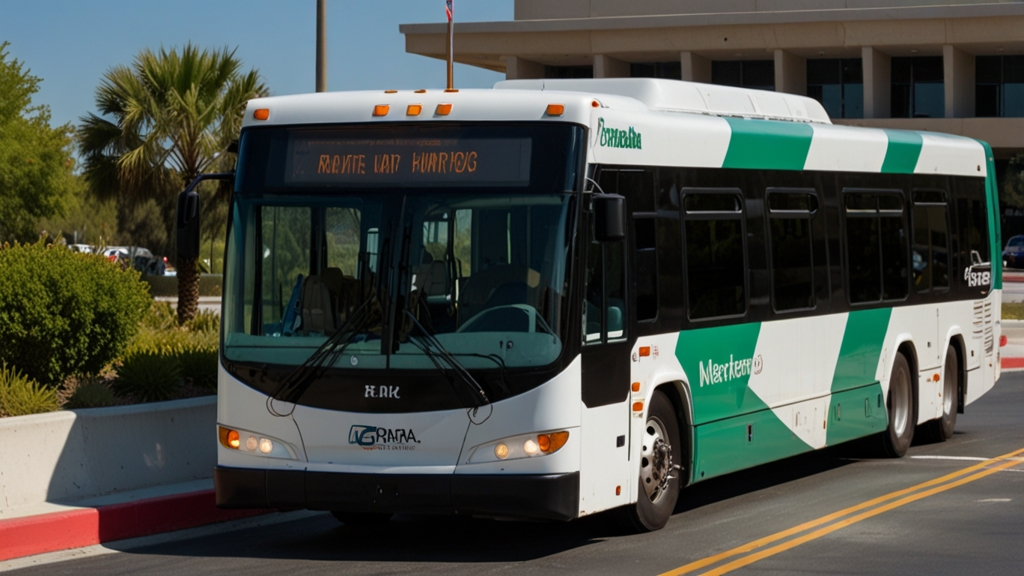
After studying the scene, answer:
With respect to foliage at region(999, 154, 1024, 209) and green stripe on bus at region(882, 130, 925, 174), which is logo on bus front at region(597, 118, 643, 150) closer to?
green stripe on bus at region(882, 130, 925, 174)

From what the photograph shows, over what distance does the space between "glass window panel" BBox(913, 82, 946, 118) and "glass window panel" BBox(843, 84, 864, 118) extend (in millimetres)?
2377

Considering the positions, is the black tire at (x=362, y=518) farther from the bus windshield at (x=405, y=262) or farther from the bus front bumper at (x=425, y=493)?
the bus windshield at (x=405, y=262)

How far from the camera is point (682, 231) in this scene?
34.3 feet

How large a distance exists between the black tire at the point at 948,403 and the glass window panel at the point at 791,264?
363 cm

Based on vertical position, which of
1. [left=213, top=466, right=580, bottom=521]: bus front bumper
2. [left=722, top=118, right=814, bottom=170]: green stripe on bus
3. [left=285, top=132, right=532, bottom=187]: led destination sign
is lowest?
[left=213, top=466, right=580, bottom=521]: bus front bumper

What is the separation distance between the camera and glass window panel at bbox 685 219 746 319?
1058cm

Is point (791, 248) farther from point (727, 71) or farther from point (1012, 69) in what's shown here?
point (727, 71)

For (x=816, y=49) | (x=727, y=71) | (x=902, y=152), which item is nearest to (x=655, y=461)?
(x=902, y=152)

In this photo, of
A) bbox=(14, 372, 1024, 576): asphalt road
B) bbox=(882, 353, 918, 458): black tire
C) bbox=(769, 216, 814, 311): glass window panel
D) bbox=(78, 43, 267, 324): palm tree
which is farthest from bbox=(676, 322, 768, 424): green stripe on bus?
bbox=(78, 43, 267, 324): palm tree

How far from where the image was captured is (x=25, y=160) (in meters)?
49.5

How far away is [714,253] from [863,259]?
2.96m

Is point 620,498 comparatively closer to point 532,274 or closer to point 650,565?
point 650,565

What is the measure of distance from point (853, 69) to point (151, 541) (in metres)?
59.0

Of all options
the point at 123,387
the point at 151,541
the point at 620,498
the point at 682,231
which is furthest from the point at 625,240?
the point at 123,387
